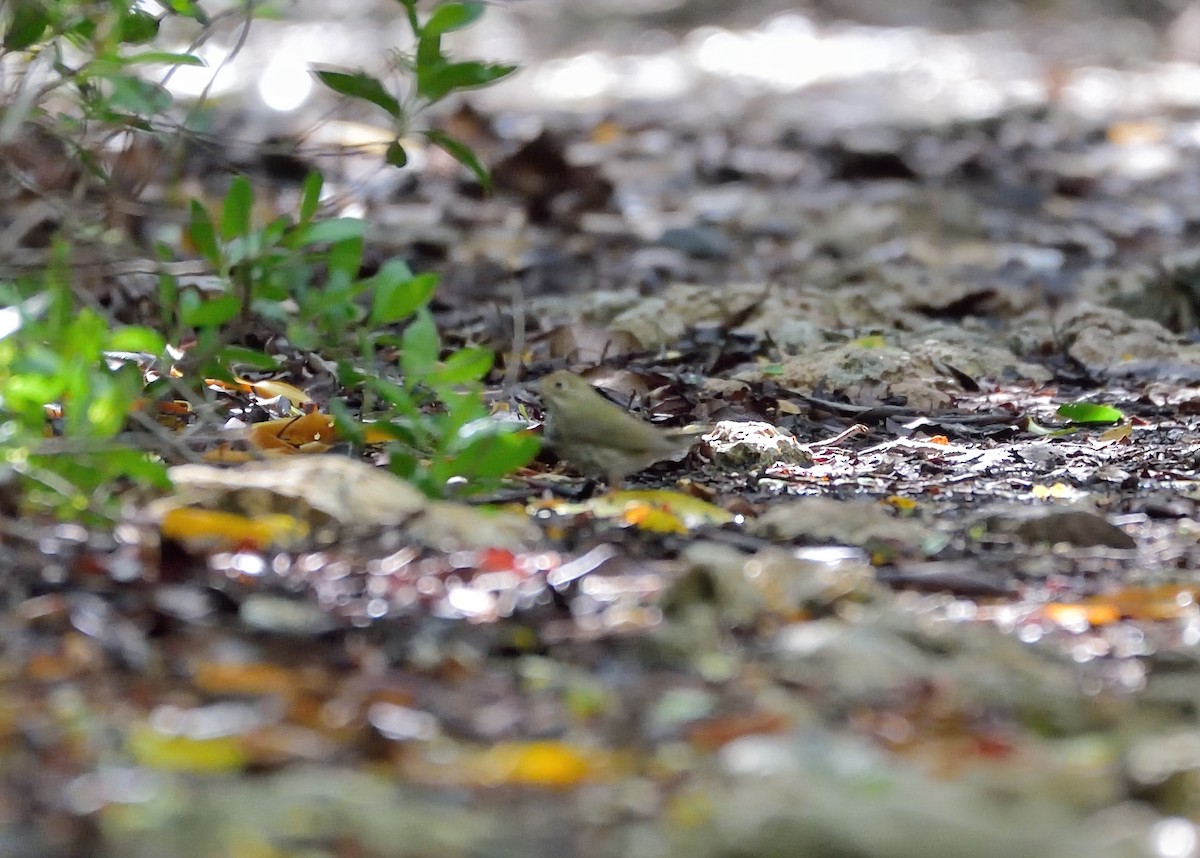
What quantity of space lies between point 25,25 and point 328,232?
710mm

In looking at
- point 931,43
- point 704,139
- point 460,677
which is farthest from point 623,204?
point 931,43

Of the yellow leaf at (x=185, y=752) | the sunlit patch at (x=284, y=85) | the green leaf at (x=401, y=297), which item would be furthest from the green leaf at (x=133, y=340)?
the sunlit patch at (x=284, y=85)

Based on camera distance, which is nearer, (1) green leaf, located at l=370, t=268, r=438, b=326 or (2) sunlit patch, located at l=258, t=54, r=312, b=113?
(1) green leaf, located at l=370, t=268, r=438, b=326

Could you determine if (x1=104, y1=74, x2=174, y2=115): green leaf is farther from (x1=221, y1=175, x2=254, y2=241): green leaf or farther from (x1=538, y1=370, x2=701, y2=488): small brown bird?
(x1=538, y1=370, x2=701, y2=488): small brown bird

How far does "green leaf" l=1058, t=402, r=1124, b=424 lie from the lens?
396cm

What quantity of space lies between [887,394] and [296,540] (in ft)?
6.89

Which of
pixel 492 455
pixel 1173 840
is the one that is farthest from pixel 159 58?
pixel 1173 840

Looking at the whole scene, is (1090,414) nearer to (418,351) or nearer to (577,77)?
(418,351)

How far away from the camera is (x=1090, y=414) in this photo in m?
3.97

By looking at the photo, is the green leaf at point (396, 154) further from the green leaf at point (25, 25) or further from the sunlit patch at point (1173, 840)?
the sunlit patch at point (1173, 840)

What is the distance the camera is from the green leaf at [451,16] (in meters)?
2.96

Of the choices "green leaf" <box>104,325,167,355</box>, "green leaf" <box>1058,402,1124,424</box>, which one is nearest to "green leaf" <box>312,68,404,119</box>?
"green leaf" <box>104,325,167,355</box>

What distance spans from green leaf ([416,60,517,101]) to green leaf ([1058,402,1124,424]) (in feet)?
5.53

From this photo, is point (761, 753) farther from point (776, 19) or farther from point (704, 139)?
point (776, 19)
